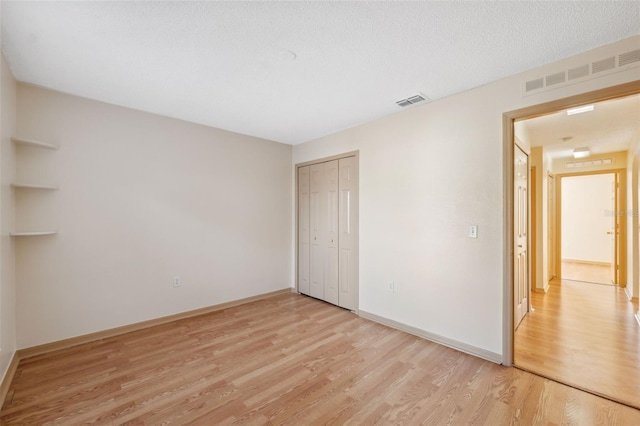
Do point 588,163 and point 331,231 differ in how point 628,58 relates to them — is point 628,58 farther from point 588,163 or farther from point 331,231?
point 588,163

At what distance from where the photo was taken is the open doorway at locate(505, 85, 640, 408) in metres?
2.24

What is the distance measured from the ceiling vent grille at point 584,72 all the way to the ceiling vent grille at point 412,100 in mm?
857

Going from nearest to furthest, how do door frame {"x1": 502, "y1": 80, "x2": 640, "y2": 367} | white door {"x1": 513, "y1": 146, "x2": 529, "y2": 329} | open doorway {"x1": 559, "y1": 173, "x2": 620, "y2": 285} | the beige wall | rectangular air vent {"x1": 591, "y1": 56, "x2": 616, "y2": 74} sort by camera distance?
rectangular air vent {"x1": 591, "y1": 56, "x2": 616, "y2": 74}, the beige wall, door frame {"x1": 502, "y1": 80, "x2": 640, "y2": 367}, white door {"x1": 513, "y1": 146, "x2": 529, "y2": 329}, open doorway {"x1": 559, "y1": 173, "x2": 620, "y2": 285}

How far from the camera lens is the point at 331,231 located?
4086 millimetres

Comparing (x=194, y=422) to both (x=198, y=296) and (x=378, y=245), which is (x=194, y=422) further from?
(x=378, y=245)

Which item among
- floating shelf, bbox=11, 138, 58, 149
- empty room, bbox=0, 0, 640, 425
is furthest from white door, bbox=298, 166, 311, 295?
floating shelf, bbox=11, 138, 58, 149

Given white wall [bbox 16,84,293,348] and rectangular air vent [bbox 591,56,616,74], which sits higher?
rectangular air vent [bbox 591,56,616,74]

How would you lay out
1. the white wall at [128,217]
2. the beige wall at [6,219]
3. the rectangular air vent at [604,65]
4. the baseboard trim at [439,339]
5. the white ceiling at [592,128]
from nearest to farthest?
the rectangular air vent at [604,65] < the beige wall at [6,219] < the baseboard trim at [439,339] < the white wall at [128,217] < the white ceiling at [592,128]

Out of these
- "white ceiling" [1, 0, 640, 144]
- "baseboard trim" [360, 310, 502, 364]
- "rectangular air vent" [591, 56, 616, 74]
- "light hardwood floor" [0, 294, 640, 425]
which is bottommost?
"light hardwood floor" [0, 294, 640, 425]

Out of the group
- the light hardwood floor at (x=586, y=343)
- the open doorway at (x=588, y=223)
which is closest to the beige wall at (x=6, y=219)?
the light hardwood floor at (x=586, y=343)

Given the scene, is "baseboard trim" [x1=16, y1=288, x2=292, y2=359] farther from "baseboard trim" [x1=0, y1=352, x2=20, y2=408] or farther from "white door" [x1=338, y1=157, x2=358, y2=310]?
"white door" [x1=338, y1=157, x2=358, y2=310]

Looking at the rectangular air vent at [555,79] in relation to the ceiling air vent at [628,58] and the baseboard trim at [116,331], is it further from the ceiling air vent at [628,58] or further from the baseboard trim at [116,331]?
the baseboard trim at [116,331]

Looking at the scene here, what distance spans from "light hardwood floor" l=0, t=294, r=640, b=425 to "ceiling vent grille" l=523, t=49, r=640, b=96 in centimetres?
235

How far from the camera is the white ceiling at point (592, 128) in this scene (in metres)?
2.95
